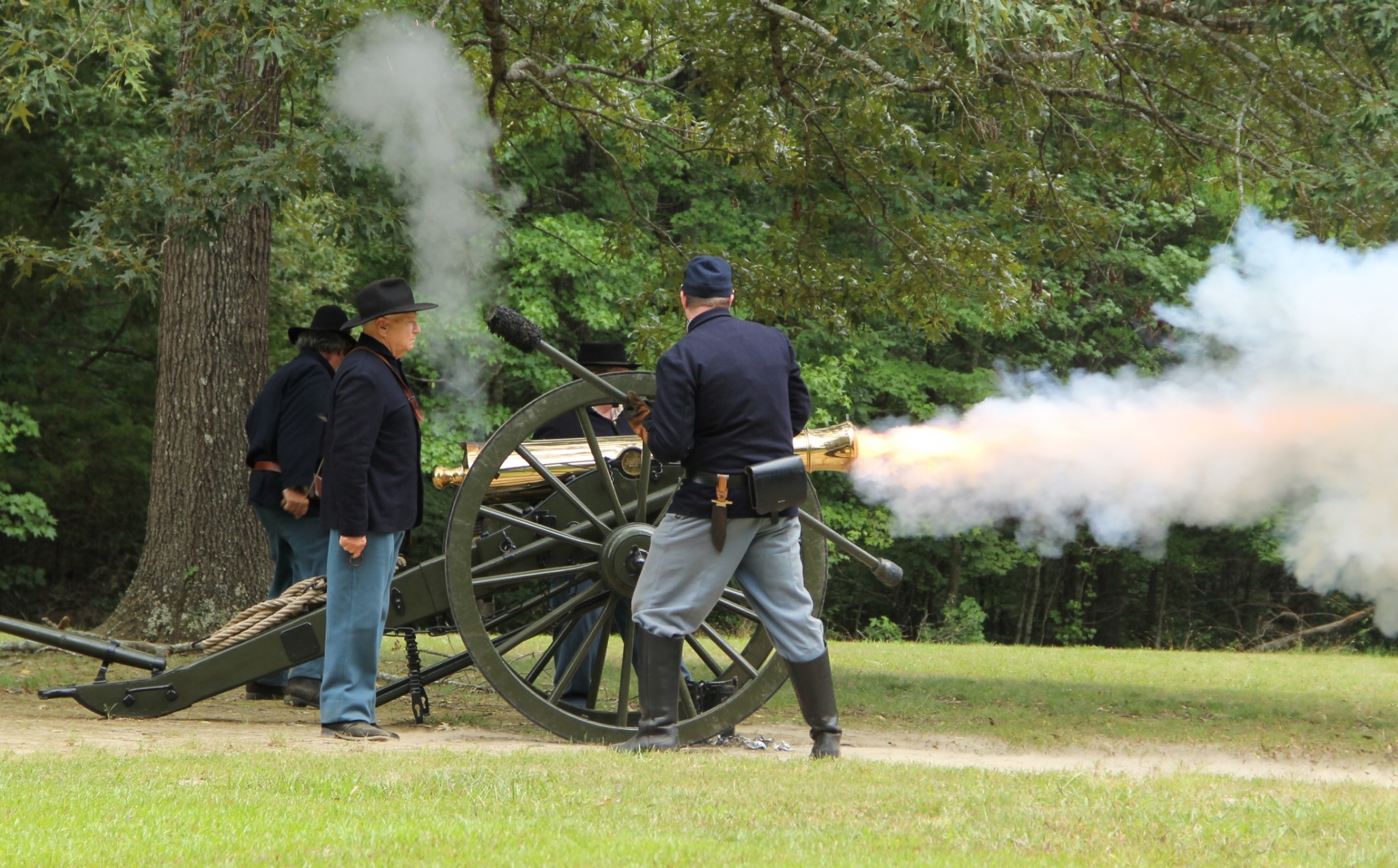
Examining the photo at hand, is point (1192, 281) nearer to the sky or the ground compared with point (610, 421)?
nearer to the sky

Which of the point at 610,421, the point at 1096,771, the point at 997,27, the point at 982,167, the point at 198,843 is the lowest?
the point at 198,843

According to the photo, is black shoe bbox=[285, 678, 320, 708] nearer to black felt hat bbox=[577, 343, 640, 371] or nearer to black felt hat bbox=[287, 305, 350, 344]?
black felt hat bbox=[287, 305, 350, 344]

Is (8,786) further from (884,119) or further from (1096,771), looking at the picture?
(884,119)

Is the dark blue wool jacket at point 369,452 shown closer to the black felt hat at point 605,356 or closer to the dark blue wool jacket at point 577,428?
the dark blue wool jacket at point 577,428

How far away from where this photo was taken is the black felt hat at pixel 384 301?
5766 millimetres

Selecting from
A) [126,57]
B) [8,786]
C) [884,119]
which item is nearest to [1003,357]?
[884,119]

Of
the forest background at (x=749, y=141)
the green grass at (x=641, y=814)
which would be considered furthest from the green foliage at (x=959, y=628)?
the green grass at (x=641, y=814)

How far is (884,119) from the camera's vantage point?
28.0 feet

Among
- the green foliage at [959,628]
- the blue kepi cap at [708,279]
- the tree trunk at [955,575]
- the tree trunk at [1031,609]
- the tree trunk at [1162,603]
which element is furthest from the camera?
the tree trunk at [1162,603]

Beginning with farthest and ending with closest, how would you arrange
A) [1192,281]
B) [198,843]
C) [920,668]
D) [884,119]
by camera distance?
[1192,281] < [920,668] < [884,119] < [198,843]

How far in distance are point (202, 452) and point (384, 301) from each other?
3736mm

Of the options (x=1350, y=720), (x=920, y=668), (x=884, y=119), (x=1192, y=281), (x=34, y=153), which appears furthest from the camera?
(x=1192, y=281)

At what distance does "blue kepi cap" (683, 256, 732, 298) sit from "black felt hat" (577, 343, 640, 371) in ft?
5.98

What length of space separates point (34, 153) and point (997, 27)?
13640mm
